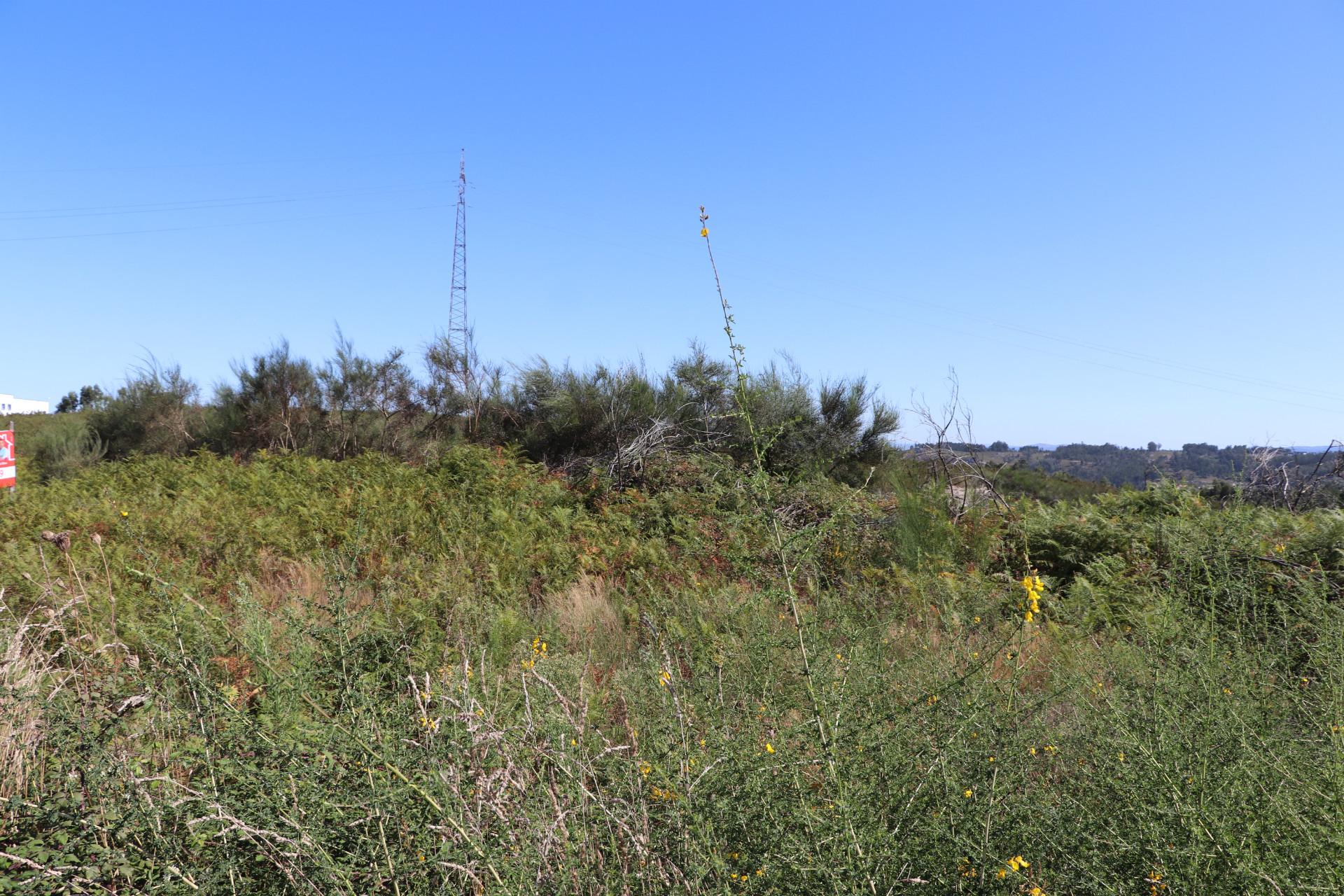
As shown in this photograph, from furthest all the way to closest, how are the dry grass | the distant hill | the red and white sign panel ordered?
the red and white sign panel → the distant hill → the dry grass

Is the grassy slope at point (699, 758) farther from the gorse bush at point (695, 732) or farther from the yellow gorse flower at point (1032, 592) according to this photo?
the yellow gorse flower at point (1032, 592)

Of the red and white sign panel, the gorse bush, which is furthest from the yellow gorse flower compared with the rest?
the red and white sign panel

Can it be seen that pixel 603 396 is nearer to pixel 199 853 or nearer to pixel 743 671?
pixel 743 671

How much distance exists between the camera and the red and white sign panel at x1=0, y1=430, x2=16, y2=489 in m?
10.4

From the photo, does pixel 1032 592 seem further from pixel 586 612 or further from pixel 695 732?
pixel 586 612

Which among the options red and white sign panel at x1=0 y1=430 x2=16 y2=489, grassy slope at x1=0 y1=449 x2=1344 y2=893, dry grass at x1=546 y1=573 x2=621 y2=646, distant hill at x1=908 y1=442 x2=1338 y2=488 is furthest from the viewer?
red and white sign panel at x1=0 y1=430 x2=16 y2=489

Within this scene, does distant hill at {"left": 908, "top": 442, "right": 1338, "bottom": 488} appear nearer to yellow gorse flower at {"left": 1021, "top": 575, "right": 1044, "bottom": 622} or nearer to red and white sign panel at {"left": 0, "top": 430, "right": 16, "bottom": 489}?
yellow gorse flower at {"left": 1021, "top": 575, "right": 1044, "bottom": 622}

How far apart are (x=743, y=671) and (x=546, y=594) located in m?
3.18

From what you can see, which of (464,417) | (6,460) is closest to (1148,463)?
(464,417)

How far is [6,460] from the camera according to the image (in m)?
10.5

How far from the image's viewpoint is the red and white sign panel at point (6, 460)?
1045cm

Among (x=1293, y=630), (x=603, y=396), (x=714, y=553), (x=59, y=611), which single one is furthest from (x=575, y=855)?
(x=603, y=396)

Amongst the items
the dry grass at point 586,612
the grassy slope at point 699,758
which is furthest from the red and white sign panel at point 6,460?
the dry grass at point 586,612

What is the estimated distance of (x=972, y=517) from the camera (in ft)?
24.6
